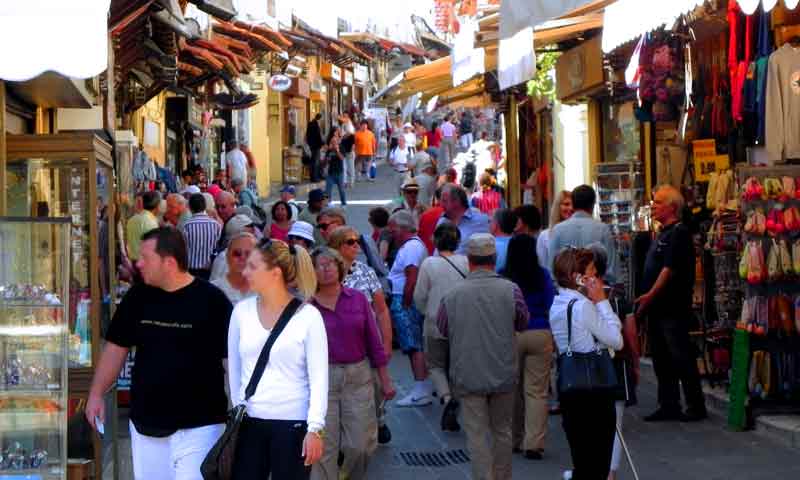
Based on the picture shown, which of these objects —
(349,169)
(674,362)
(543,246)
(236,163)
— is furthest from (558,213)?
(349,169)

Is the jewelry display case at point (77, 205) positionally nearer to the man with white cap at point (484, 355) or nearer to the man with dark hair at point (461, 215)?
the man with white cap at point (484, 355)

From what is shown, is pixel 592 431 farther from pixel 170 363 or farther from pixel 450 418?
pixel 450 418

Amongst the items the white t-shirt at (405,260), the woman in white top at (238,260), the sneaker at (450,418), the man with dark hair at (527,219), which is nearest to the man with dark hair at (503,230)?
the man with dark hair at (527,219)

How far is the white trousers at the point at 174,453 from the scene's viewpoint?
256 inches

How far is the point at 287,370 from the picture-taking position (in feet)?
20.9

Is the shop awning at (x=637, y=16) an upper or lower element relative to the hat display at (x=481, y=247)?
upper

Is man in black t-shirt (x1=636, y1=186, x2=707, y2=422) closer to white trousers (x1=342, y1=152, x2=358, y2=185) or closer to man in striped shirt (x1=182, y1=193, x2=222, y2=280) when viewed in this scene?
man in striped shirt (x1=182, y1=193, x2=222, y2=280)

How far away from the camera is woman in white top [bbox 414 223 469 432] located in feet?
36.0

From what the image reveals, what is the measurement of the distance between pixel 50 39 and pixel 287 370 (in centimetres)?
204

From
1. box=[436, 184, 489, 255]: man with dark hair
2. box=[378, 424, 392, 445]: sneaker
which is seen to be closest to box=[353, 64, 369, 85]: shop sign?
box=[436, 184, 489, 255]: man with dark hair

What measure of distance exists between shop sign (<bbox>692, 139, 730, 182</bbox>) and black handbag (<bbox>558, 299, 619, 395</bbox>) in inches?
231

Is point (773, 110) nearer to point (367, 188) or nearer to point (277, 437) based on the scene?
point (277, 437)

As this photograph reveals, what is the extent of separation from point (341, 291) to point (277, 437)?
2.07 meters

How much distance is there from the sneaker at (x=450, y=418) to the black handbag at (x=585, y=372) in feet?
11.1
